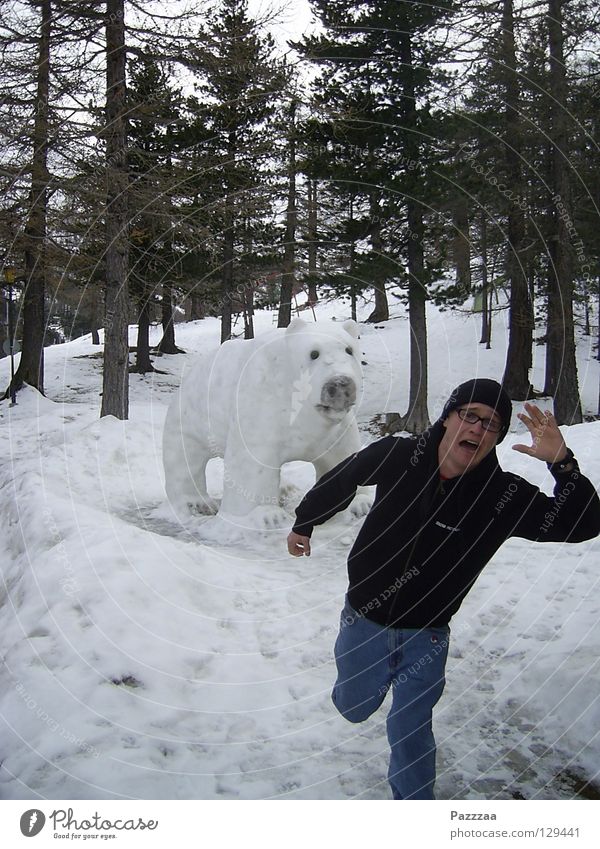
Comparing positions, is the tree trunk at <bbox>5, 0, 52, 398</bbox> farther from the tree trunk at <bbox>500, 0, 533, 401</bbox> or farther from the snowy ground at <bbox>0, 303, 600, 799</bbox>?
the tree trunk at <bbox>500, 0, 533, 401</bbox>

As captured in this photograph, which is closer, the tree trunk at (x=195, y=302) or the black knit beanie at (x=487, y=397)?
the black knit beanie at (x=487, y=397)

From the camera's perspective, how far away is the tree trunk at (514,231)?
756 centimetres

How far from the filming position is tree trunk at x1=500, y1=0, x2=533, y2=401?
756 centimetres

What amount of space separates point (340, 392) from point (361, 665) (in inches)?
89.3

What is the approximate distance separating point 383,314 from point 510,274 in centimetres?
924

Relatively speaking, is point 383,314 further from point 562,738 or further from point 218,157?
point 562,738

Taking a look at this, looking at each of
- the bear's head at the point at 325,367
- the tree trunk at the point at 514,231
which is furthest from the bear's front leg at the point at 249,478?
the tree trunk at the point at 514,231

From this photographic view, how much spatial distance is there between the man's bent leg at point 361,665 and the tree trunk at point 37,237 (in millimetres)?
6919

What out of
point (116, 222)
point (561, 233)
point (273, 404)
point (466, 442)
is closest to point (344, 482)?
point (466, 442)

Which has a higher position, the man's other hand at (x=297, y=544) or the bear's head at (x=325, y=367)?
the bear's head at (x=325, y=367)

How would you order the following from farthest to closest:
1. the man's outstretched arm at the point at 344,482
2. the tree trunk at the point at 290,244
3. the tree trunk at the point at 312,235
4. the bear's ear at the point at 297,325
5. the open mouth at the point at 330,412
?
the tree trunk at the point at 312,235, the tree trunk at the point at 290,244, the bear's ear at the point at 297,325, the open mouth at the point at 330,412, the man's outstretched arm at the point at 344,482

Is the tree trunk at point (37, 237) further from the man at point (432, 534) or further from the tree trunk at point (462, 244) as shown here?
the man at point (432, 534)

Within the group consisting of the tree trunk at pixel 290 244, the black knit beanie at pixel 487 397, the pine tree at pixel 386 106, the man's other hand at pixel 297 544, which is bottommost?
the man's other hand at pixel 297 544

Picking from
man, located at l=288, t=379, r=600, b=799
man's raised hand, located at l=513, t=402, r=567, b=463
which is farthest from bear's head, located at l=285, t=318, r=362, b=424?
man's raised hand, located at l=513, t=402, r=567, b=463
